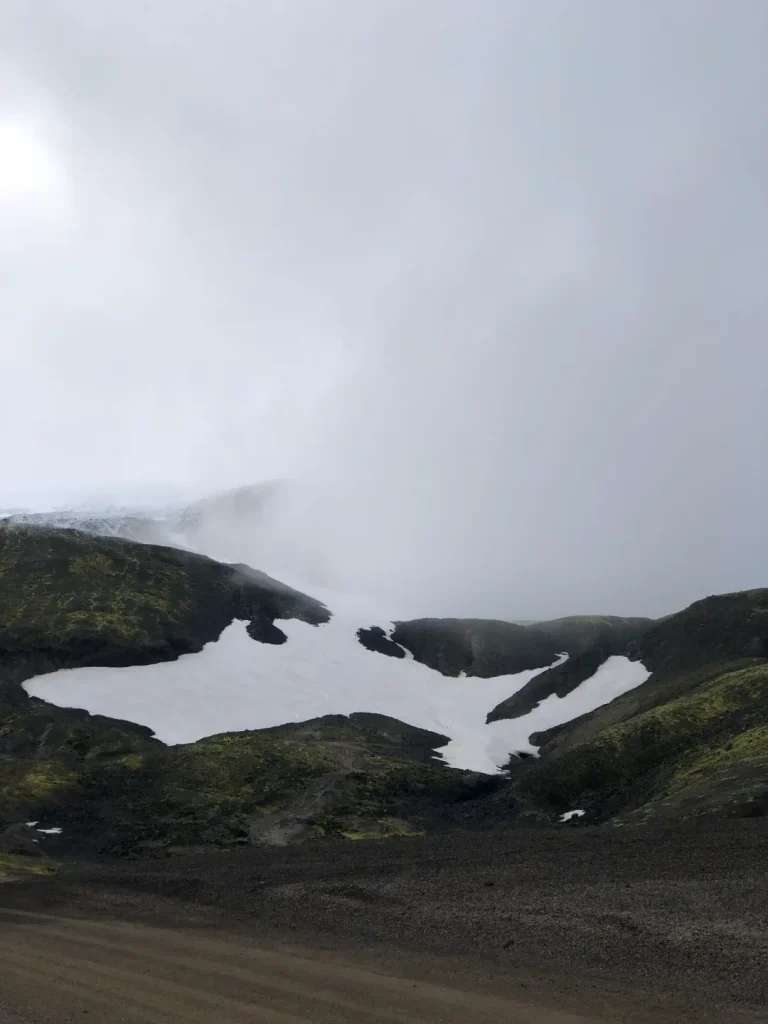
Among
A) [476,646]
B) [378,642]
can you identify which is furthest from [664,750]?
[378,642]

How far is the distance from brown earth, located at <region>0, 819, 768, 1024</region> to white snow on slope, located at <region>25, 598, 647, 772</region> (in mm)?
43745

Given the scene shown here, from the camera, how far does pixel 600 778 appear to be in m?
59.8

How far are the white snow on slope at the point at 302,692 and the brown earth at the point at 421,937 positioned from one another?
144 ft

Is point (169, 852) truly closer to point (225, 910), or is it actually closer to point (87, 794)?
point (87, 794)

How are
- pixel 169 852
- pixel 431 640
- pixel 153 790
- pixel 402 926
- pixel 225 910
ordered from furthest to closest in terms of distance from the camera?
pixel 431 640, pixel 153 790, pixel 169 852, pixel 225 910, pixel 402 926

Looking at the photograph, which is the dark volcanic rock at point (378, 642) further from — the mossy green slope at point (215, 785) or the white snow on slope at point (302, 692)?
the mossy green slope at point (215, 785)

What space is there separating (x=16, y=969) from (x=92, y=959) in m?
Result: 1.89

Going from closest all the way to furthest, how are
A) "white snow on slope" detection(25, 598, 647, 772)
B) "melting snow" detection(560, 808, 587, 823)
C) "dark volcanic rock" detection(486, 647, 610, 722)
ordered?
"melting snow" detection(560, 808, 587, 823) → "white snow on slope" detection(25, 598, 647, 772) → "dark volcanic rock" detection(486, 647, 610, 722)

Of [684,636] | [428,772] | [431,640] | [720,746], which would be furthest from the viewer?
[431,640]

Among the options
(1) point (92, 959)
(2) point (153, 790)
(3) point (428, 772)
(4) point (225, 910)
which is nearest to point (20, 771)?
(2) point (153, 790)

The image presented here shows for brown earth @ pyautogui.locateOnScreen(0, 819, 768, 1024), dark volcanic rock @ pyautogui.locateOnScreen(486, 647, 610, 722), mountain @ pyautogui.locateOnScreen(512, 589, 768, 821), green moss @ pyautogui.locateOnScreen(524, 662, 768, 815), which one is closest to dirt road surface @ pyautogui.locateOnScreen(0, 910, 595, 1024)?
brown earth @ pyautogui.locateOnScreen(0, 819, 768, 1024)

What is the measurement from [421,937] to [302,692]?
68.5 m

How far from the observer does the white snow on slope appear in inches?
3189

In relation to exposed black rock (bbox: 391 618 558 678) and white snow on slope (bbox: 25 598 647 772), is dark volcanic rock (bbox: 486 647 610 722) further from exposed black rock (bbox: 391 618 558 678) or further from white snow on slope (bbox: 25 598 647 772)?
exposed black rock (bbox: 391 618 558 678)
